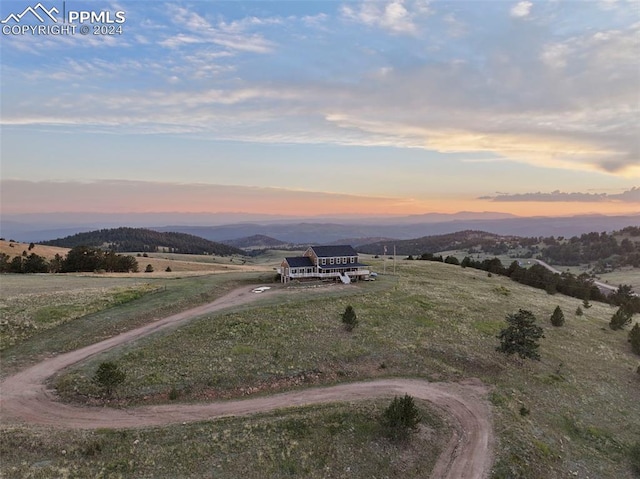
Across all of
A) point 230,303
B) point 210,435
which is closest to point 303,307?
Result: point 230,303

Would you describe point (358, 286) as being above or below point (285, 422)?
above

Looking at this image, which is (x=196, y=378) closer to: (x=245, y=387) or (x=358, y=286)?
(x=245, y=387)

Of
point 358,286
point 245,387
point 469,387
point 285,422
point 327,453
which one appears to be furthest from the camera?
point 358,286

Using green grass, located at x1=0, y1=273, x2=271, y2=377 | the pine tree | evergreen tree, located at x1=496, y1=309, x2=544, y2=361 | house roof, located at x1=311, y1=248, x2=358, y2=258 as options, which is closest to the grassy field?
green grass, located at x1=0, y1=273, x2=271, y2=377

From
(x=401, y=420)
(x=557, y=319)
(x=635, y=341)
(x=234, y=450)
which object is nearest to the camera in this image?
(x=234, y=450)

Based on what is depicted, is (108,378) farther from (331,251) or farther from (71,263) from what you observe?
(71,263)

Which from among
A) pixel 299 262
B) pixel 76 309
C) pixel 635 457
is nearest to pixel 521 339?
pixel 635 457

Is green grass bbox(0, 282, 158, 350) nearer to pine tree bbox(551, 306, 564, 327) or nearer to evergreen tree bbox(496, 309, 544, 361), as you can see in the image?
evergreen tree bbox(496, 309, 544, 361)
